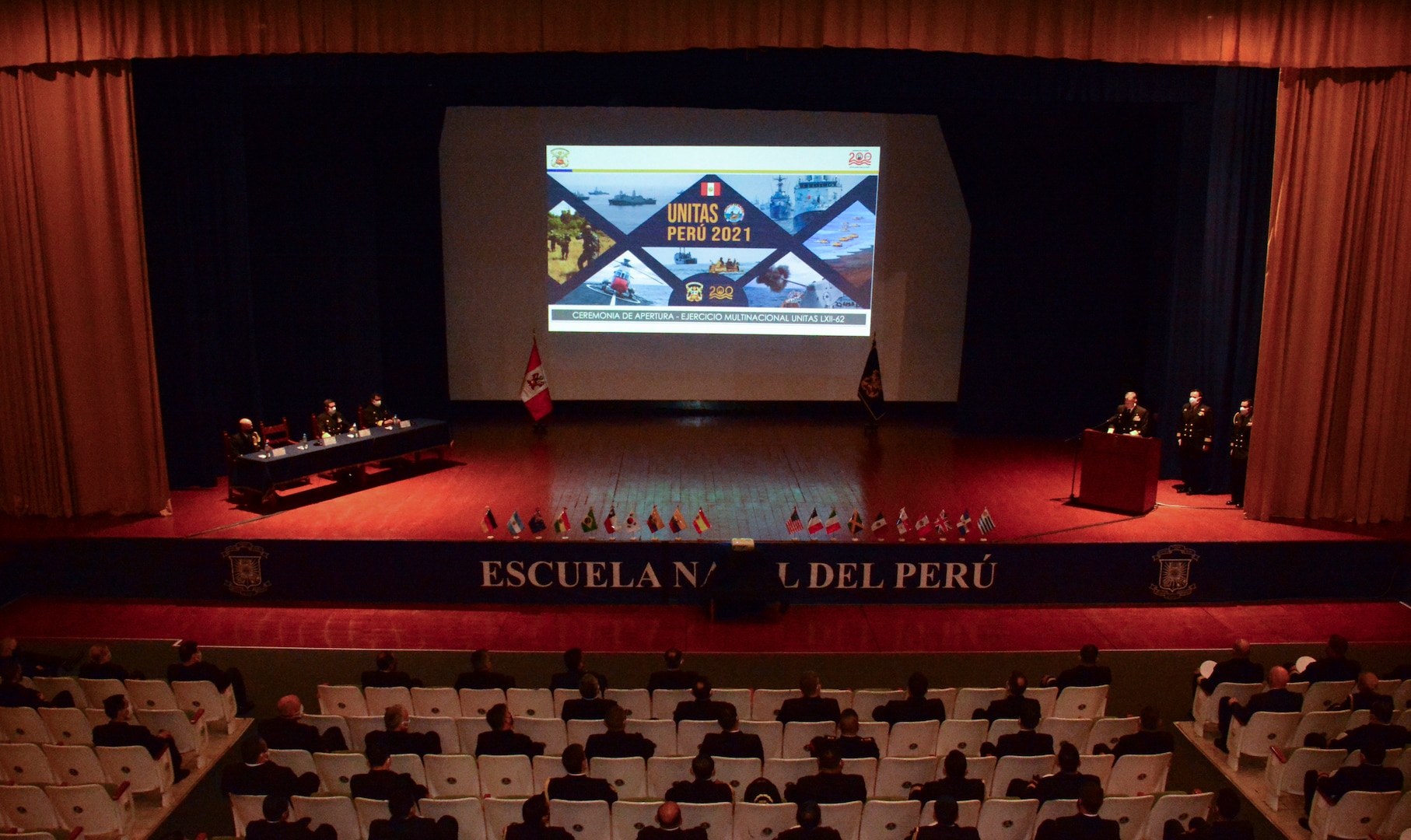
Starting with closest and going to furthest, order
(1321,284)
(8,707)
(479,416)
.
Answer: (8,707) → (1321,284) → (479,416)

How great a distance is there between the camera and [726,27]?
8.98 m

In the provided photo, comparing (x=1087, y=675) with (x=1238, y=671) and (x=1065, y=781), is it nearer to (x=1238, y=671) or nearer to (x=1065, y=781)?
(x=1238, y=671)

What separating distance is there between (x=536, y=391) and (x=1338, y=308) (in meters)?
9.70

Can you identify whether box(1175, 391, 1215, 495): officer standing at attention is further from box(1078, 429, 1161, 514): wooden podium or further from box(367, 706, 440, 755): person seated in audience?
box(367, 706, 440, 755): person seated in audience

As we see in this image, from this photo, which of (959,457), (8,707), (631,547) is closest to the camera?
(8,707)

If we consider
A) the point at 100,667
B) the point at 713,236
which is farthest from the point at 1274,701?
the point at 713,236

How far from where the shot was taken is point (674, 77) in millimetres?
10531

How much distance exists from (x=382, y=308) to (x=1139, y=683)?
10.6 m

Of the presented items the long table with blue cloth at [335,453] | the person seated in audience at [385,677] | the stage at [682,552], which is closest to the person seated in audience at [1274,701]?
the stage at [682,552]

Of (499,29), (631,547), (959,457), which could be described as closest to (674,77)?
(499,29)

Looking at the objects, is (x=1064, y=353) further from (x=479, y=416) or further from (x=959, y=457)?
(x=479, y=416)

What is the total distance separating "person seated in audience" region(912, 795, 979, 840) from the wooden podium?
21.5 ft

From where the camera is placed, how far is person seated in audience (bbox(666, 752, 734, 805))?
4848mm

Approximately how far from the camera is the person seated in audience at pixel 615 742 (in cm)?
543
